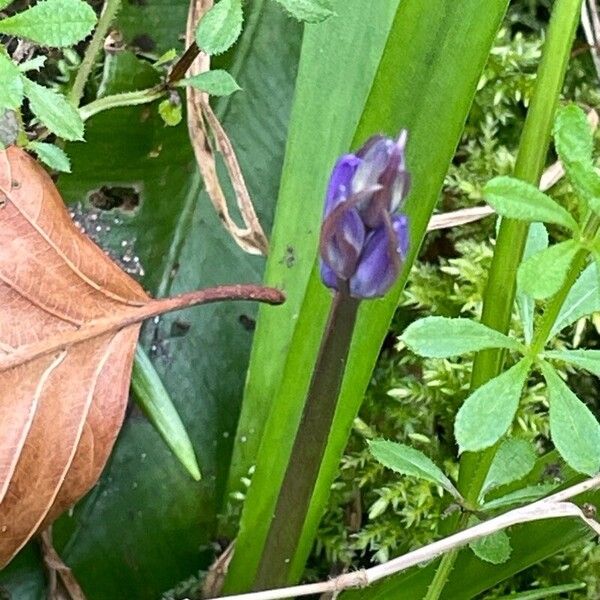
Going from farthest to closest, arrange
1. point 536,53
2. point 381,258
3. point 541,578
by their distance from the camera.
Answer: point 536,53 < point 541,578 < point 381,258

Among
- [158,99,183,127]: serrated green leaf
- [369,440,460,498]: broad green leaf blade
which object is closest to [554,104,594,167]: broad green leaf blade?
[369,440,460,498]: broad green leaf blade

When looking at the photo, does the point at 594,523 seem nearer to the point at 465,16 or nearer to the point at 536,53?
the point at 465,16

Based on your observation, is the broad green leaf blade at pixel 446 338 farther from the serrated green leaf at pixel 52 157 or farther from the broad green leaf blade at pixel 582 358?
the serrated green leaf at pixel 52 157

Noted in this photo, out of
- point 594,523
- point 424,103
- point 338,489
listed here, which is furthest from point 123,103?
point 594,523

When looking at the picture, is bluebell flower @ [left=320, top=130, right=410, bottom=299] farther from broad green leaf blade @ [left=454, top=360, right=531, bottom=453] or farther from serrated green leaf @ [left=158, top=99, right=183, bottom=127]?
serrated green leaf @ [left=158, top=99, right=183, bottom=127]

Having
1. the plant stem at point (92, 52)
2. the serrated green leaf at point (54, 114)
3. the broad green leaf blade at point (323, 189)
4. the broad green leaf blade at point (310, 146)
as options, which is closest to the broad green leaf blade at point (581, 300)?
the broad green leaf blade at point (323, 189)

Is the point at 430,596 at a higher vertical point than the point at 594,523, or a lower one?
lower
